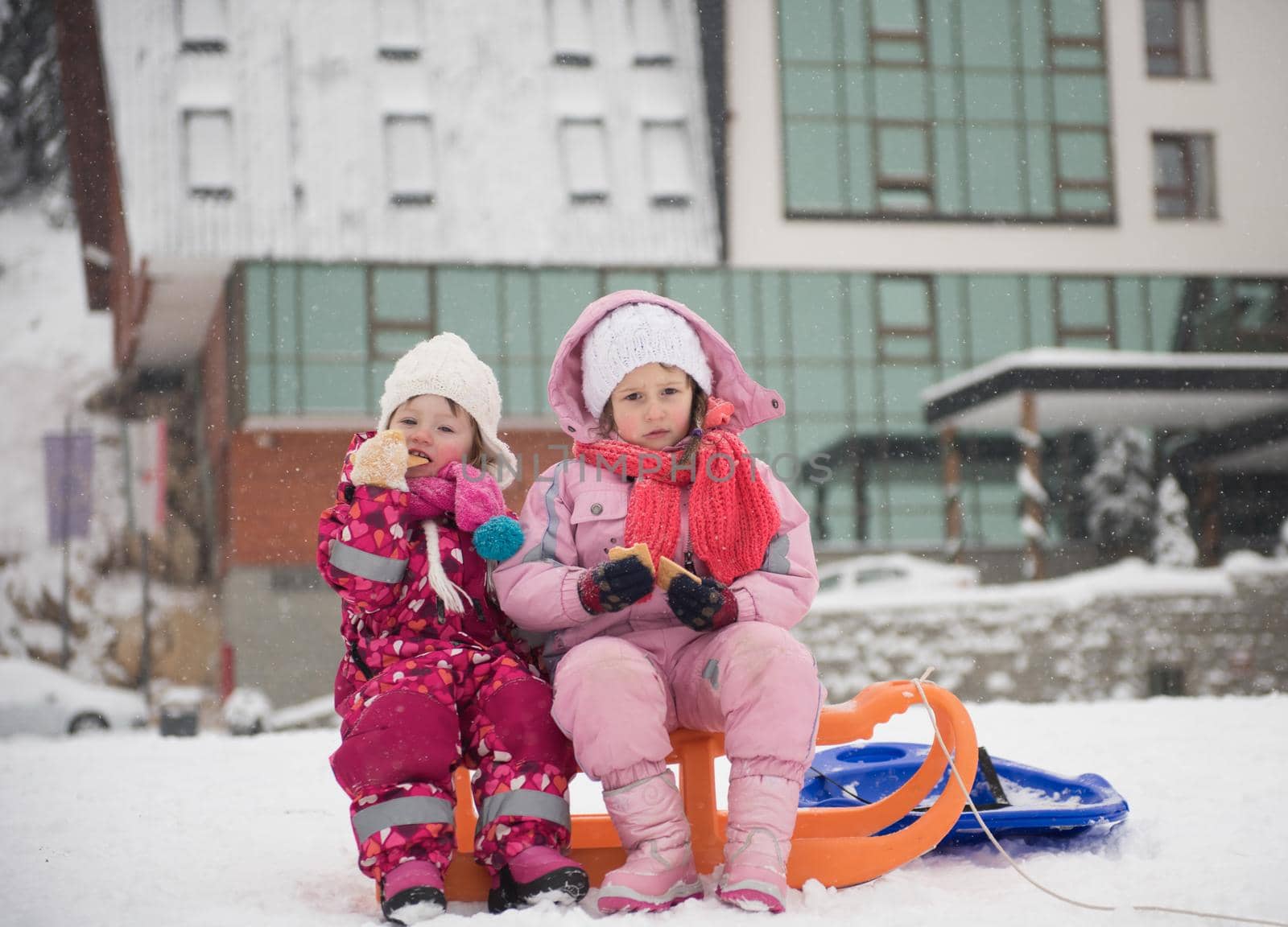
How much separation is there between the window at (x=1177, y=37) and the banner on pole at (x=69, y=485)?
17.7 m

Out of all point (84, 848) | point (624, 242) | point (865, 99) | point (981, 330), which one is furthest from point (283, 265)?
point (84, 848)

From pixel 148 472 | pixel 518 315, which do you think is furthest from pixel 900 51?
pixel 148 472

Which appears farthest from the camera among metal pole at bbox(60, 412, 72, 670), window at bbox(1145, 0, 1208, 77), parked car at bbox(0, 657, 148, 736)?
metal pole at bbox(60, 412, 72, 670)

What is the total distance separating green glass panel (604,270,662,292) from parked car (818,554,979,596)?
12.6 feet

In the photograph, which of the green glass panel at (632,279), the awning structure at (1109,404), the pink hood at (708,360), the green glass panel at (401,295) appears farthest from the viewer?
the green glass panel at (632,279)

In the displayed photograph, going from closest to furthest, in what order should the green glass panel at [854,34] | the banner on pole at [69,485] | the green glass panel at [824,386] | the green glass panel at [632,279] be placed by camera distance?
the green glass panel at [632,279], the green glass panel at [824,386], the green glass panel at [854,34], the banner on pole at [69,485]

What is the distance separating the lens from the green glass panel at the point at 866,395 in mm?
15625

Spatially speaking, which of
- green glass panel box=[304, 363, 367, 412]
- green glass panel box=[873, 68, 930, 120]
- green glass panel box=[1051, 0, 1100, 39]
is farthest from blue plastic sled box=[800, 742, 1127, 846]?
green glass panel box=[1051, 0, 1100, 39]

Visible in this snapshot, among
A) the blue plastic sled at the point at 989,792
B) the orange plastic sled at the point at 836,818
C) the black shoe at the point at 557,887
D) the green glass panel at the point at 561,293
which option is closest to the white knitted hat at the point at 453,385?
the orange plastic sled at the point at 836,818

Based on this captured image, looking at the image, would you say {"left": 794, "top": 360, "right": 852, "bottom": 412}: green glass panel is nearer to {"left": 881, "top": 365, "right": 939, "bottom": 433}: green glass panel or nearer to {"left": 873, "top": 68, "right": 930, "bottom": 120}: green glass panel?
{"left": 881, "top": 365, "right": 939, "bottom": 433}: green glass panel

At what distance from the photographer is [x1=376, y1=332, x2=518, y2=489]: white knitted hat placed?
6.72ft

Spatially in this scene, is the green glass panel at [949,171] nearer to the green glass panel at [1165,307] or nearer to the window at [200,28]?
the green glass panel at [1165,307]

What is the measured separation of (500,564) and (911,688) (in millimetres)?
638

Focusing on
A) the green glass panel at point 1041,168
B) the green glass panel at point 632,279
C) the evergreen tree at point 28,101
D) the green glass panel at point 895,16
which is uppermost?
the evergreen tree at point 28,101
